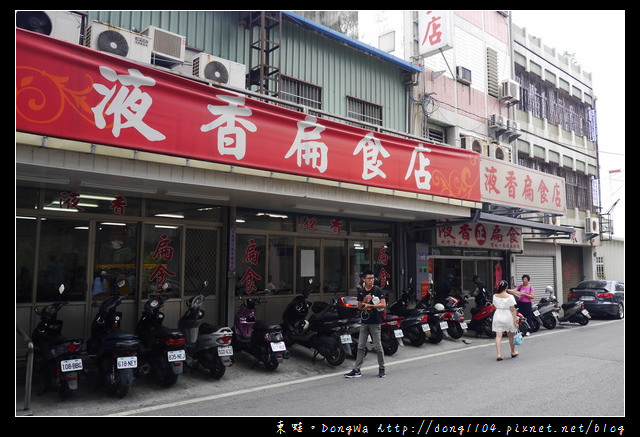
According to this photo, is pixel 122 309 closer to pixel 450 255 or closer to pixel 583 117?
pixel 450 255

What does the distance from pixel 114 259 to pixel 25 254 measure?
4.84 feet

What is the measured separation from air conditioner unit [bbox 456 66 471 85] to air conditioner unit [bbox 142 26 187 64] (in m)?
10.9

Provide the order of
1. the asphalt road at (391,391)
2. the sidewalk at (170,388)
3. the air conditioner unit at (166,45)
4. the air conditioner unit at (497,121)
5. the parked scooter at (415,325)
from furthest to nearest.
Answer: the air conditioner unit at (497,121) → the parked scooter at (415,325) → the air conditioner unit at (166,45) → the sidewalk at (170,388) → the asphalt road at (391,391)

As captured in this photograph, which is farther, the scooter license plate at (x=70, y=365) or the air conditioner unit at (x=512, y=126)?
the air conditioner unit at (x=512, y=126)

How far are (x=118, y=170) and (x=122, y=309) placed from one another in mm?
3485

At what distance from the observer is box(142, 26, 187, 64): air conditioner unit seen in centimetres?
897

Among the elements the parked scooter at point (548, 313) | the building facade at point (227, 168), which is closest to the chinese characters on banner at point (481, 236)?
the building facade at point (227, 168)

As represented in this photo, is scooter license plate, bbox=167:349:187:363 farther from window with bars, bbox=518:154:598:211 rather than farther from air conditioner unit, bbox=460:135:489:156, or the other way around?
window with bars, bbox=518:154:598:211

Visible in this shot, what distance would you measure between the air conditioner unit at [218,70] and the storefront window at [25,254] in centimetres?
411

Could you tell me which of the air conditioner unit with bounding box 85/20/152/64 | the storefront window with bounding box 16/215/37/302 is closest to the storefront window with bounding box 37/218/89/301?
the storefront window with bounding box 16/215/37/302

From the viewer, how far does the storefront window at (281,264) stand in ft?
37.2

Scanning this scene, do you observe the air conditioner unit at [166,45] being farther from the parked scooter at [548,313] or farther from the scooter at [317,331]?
the parked scooter at [548,313]
